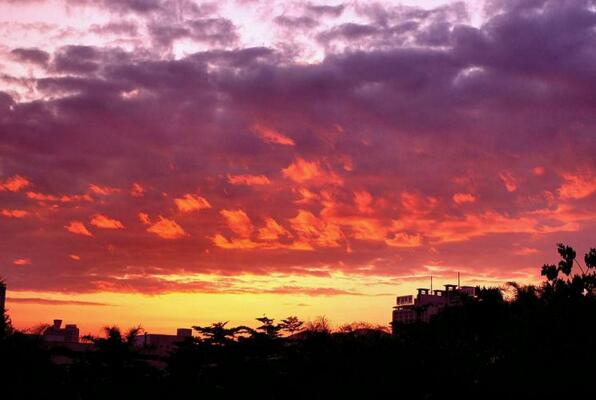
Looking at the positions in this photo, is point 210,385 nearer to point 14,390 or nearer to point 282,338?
point 14,390

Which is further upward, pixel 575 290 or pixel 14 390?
pixel 575 290

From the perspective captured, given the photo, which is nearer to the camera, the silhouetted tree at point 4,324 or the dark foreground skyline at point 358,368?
the dark foreground skyline at point 358,368

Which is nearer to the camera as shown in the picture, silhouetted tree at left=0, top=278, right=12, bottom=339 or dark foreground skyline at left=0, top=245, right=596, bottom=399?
dark foreground skyline at left=0, top=245, right=596, bottom=399

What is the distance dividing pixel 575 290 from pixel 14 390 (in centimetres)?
3002

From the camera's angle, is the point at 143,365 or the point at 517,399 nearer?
the point at 517,399

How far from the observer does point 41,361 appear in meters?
30.7

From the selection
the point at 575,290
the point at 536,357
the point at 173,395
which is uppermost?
the point at 575,290

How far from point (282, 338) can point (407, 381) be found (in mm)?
20228

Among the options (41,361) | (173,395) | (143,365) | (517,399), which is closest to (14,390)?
(41,361)

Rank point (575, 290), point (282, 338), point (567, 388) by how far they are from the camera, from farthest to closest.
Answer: point (282, 338) < point (575, 290) < point (567, 388)

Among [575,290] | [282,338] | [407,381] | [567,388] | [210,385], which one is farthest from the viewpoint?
[282,338]

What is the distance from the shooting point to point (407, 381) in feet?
99.8

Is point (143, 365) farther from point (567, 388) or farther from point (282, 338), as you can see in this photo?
point (567, 388)

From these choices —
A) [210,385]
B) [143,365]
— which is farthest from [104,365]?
[210,385]
